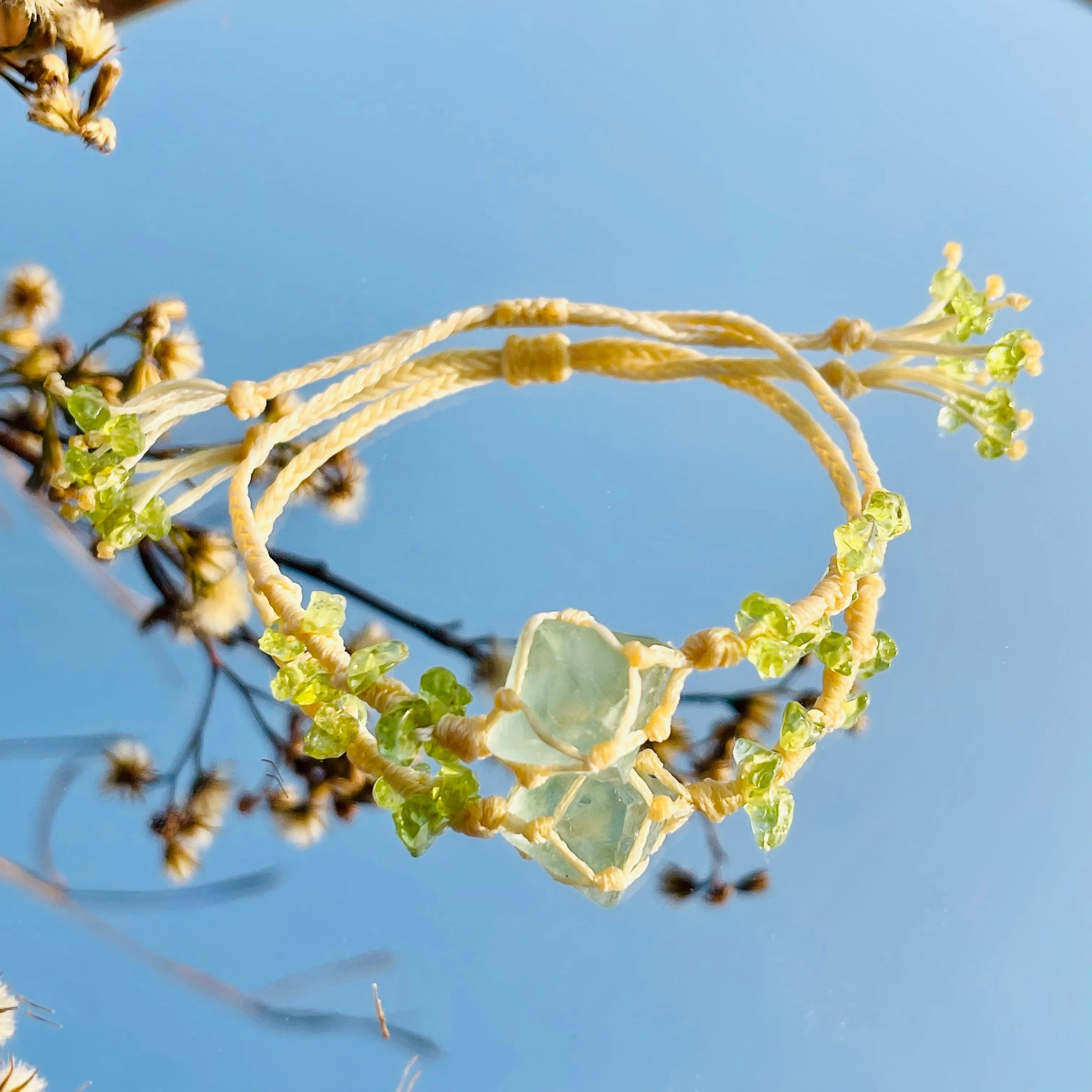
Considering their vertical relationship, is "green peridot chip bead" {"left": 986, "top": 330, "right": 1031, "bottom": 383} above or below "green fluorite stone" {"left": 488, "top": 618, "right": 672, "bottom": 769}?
above

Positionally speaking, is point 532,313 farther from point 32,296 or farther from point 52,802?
point 52,802

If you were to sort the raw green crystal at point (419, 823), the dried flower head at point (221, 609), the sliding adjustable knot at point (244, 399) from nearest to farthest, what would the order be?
the raw green crystal at point (419, 823) < the sliding adjustable knot at point (244, 399) < the dried flower head at point (221, 609)

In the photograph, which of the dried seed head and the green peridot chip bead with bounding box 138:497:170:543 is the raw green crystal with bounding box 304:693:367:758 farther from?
the dried seed head

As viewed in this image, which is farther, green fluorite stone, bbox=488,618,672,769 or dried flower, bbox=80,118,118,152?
dried flower, bbox=80,118,118,152

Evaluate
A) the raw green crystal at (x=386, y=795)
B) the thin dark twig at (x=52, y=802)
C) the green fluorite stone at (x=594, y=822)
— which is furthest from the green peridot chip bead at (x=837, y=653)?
the thin dark twig at (x=52, y=802)

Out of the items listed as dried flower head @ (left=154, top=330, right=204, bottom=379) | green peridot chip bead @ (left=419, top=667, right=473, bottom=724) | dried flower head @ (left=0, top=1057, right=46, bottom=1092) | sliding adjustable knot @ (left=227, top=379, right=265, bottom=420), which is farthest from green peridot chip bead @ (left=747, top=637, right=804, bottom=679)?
dried flower head @ (left=0, top=1057, right=46, bottom=1092)

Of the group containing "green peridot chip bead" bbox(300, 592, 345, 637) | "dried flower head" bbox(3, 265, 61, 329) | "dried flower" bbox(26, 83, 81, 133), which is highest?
"dried flower" bbox(26, 83, 81, 133)

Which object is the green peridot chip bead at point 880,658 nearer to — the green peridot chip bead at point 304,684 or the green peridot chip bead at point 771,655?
the green peridot chip bead at point 771,655
